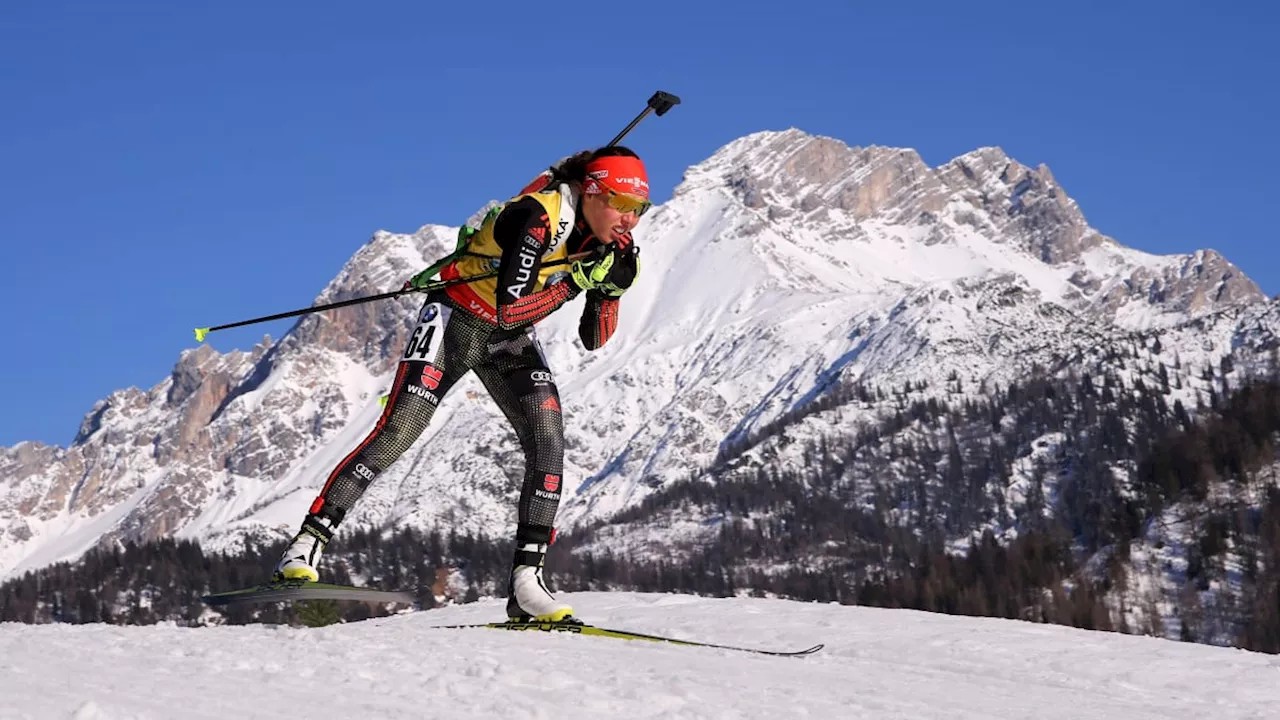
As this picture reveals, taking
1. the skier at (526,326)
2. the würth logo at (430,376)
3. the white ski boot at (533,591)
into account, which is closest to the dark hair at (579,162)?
the skier at (526,326)

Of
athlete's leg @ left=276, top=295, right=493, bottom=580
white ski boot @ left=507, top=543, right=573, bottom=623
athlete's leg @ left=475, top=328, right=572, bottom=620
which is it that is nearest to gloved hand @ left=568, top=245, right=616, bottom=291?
athlete's leg @ left=475, top=328, right=572, bottom=620

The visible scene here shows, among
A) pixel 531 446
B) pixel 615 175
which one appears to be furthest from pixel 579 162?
pixel 531 446

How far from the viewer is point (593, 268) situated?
34.1 ft

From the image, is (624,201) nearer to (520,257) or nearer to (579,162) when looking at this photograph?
(579,162)

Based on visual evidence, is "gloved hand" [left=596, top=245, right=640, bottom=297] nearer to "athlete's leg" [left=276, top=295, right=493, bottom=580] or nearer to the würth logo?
"athlete's leg" [left=276, top=295, right=493, bottom=580]

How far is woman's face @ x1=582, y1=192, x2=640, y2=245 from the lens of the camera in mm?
10453

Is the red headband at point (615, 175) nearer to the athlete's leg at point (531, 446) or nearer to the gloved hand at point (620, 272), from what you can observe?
the gloved hand at point (620, 272)

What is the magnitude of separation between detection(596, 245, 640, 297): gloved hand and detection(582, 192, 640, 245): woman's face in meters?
0.13

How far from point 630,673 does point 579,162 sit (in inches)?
162

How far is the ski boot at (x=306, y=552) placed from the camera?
9.73 meters

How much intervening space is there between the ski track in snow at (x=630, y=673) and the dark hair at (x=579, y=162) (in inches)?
133

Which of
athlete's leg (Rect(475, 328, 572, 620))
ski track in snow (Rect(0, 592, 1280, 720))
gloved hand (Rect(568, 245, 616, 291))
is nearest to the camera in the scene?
ski track in snow (Rect(0, 592, 1280, 720))

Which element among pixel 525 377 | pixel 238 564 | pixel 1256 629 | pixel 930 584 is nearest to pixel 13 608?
pixel 238 564

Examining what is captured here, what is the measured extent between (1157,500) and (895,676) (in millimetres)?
184681
